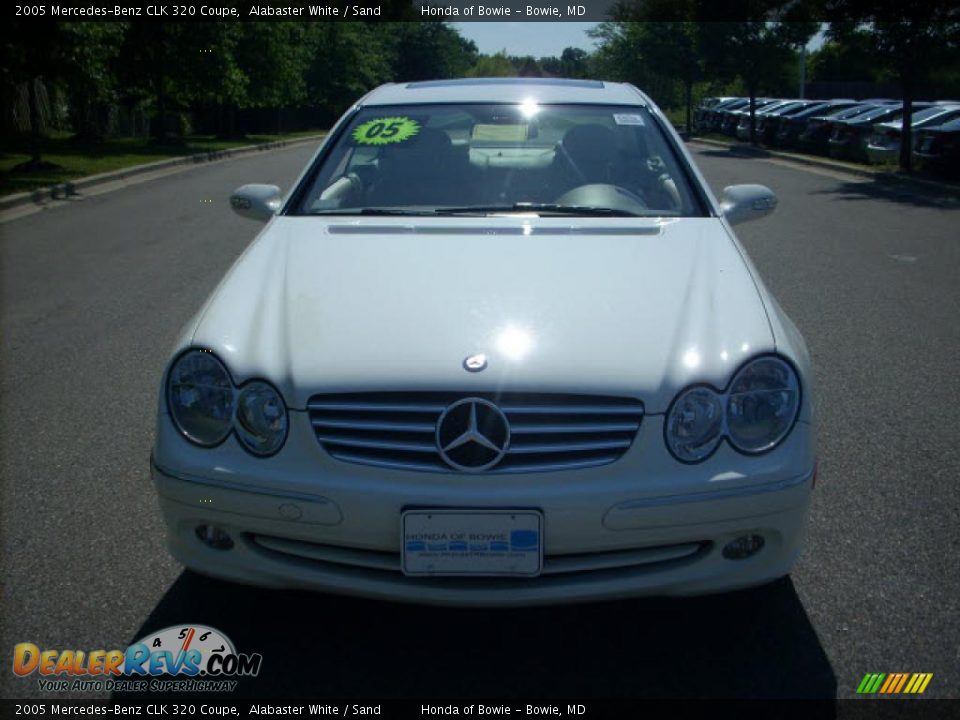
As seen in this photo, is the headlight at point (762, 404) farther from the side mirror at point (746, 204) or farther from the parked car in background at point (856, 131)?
the parked car in background at point (856, 131)

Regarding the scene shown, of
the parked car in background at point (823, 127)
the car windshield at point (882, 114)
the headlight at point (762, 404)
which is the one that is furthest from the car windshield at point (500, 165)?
the parked car in background at point (823, 127)

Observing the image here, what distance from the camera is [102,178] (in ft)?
60.7

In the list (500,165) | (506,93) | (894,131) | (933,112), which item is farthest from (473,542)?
(933,112)

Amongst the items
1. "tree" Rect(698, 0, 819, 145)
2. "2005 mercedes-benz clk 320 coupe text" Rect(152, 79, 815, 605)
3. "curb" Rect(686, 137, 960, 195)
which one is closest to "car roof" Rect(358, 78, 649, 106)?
"2005 mercedes-benz clk 320 coupe text" Rect(152, 79, 815, 605)

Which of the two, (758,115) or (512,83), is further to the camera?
(758,115)

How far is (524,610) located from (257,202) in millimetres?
2250

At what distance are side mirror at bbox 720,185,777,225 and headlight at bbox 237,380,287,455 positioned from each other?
2368mm

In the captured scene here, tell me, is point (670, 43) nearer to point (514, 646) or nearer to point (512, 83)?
point (512, 83)

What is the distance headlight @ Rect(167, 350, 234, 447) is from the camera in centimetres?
275

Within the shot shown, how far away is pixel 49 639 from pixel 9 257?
7.95 meters

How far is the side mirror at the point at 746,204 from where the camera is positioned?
4.39m

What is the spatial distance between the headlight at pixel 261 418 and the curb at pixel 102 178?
12676mm

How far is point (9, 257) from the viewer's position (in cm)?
996

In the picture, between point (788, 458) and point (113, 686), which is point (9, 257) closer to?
point (113, 686)
